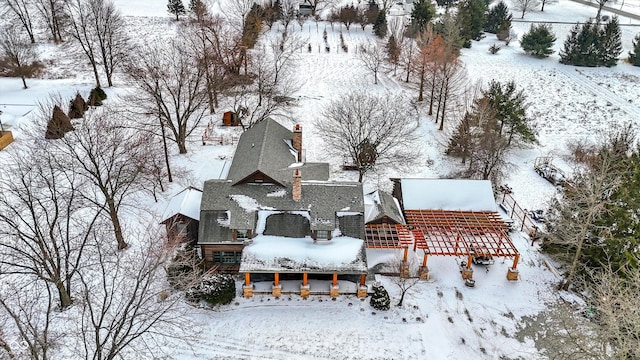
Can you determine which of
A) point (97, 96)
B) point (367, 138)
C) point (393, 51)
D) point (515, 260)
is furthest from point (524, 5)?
point (97, 96)

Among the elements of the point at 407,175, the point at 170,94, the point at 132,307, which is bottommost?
the point at 407,175

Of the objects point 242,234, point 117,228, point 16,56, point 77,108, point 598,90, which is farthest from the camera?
point 598,90

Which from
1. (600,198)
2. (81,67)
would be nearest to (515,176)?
(600,198)

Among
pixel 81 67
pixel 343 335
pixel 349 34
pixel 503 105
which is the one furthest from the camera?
pixel 349 34

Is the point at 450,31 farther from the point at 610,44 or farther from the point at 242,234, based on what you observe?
the point at 242,234

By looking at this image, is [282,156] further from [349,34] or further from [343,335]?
[349,34]

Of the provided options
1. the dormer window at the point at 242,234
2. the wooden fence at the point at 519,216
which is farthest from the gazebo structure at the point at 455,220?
the dormer window at the point at 242,234

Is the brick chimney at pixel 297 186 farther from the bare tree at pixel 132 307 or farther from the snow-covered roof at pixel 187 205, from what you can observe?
the bare tree at pixel 132 307
